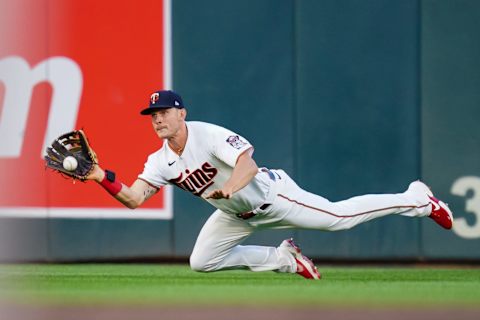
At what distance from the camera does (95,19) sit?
8.80 metres

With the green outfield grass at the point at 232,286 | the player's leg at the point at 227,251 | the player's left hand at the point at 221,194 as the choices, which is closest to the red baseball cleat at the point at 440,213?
the green outfield grass at the point at 232,286

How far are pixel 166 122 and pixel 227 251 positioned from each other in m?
0.94

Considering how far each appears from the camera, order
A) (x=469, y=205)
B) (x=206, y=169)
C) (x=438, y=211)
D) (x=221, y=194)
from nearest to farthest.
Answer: (x=221, y=194)
(x=206, y=169)
(x=438, y=211)
(x=469, y=205)

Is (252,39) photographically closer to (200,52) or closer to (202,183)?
(200,52)

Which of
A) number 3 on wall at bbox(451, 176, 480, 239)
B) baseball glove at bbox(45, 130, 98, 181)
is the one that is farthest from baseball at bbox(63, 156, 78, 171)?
number 3 on wall at bbox(451, 176, 480, 239)

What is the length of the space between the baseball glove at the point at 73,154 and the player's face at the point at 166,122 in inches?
15.3

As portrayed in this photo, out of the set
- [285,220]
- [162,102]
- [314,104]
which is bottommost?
[285,220]

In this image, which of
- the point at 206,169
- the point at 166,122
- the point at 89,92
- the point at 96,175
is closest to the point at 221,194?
the point at 206,169

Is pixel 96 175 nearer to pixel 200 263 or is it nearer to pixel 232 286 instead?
pixel 200 263

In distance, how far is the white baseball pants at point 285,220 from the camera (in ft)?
21.7

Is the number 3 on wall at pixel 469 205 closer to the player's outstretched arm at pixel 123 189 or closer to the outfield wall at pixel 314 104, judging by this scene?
the outfield wall at pixel 314 104

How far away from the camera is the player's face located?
638cm

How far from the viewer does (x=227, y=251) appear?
684 centimetres

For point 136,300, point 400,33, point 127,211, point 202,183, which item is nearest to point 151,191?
point 202,183
